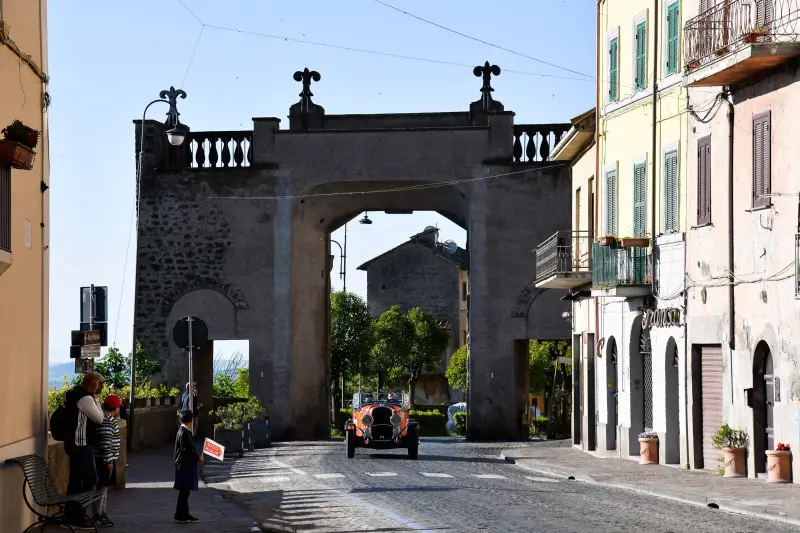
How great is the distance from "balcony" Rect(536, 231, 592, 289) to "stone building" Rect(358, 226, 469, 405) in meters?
58.1

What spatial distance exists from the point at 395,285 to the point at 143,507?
78661 millimetres

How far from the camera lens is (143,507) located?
1967 centimetres

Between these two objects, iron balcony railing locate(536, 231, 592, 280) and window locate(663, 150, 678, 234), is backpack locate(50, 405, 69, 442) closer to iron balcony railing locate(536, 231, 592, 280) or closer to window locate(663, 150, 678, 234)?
window locate(663, 150, 678, 234)

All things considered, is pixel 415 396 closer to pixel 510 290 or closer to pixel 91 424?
pixel 510 290

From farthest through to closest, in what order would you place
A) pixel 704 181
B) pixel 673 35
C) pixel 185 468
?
pixel 673 35 < pixel 704 181 < pixel 185 468

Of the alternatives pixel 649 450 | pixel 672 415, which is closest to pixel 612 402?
pixel 649 450

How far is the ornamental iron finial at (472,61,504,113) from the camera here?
1889 inches

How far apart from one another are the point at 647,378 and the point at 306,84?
1978 centimetres

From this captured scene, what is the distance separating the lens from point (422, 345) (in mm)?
91375

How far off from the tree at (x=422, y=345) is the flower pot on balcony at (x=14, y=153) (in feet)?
252

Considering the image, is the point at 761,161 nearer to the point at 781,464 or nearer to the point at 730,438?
the point at 730,438

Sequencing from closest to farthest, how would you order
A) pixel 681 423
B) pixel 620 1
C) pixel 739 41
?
pixel 739 41 < pixel 681 423 < pixel 620 1

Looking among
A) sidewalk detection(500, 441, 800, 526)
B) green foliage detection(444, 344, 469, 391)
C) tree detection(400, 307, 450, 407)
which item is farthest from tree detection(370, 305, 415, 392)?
sidewalk detection(500, 441, 800, 526)

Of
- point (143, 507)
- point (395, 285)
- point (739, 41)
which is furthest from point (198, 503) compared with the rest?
point (395, 285)
